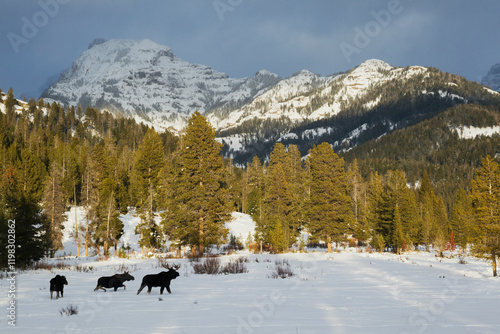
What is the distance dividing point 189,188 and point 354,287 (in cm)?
1968

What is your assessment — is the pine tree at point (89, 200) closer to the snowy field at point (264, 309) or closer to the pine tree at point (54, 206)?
the pine tree at point (54, 206)

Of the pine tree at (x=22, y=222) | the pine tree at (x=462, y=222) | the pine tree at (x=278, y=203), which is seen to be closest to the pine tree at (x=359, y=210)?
the pine tree at (x=278, y=203)

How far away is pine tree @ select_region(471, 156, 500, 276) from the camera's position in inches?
620

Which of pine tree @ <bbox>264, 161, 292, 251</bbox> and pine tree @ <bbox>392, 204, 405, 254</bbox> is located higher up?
pine tree @ <bbox>264, 161, 292, 251</bbox>

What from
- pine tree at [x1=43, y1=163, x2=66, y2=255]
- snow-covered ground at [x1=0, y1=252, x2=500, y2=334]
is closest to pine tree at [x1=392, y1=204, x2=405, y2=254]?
snow-covered ground at [x1=0, y1=252, x2=500, y2=334]

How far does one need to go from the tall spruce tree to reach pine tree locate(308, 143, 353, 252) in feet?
40.7

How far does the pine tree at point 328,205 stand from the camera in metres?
35.6

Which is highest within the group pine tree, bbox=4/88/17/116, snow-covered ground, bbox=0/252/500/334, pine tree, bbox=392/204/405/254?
pine tree, bbox=4/88/17/116

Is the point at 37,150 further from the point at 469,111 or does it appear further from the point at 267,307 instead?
the point at 469,111

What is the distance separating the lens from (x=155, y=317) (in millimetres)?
6039

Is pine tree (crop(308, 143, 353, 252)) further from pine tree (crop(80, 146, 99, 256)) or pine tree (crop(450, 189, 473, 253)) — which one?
pine tree (crop(80, 146, 99, 256))

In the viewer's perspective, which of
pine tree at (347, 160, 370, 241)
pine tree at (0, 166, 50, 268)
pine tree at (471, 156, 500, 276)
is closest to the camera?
pine tree at (471, 156, 500, 276)

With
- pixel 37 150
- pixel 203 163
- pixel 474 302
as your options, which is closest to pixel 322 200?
pixel 203 163

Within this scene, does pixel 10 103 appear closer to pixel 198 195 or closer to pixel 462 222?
pixel 198 195
